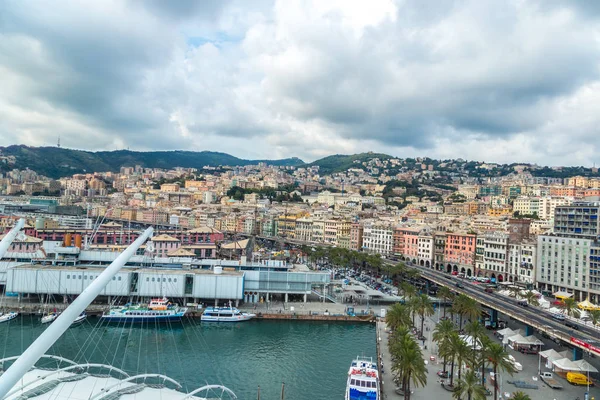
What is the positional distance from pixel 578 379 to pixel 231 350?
19.2 m

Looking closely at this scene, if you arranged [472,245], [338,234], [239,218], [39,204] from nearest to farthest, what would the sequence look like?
[472,245], [338,234], [239,218], [39,204]

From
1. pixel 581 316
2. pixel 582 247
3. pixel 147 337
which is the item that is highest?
pixel 582 247

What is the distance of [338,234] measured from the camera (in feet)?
275

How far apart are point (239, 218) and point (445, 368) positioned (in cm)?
8274

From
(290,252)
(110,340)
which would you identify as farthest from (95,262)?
(290,252)

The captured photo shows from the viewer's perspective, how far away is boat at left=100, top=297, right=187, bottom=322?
35031 millimetres

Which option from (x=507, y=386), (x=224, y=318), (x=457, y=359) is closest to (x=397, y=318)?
(x=457, y=359)

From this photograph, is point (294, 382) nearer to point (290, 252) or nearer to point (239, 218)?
point (290, 252)

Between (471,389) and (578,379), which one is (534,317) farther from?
(471,389)

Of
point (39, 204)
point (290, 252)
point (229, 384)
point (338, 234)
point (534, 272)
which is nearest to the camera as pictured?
point (229, 384)

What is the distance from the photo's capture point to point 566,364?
24234 millimetres

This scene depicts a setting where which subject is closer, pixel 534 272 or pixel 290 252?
pixel 534 272

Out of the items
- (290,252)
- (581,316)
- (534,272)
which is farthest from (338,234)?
(581,316)

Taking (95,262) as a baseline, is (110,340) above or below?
below
